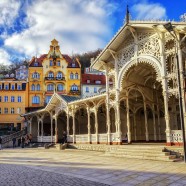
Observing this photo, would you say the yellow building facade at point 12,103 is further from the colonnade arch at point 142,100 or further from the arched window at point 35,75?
the colonnade arch at point 142,100

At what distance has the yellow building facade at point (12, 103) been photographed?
161ft

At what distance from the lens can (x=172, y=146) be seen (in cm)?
1427

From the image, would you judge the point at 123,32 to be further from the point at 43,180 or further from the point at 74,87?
the point at 74,87

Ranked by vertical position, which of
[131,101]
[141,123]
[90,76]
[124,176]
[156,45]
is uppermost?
[90,76]

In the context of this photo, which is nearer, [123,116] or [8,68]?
[123,116]

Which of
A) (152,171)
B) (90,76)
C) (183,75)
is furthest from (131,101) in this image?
(90,76)

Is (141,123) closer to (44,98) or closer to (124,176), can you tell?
(124,176)

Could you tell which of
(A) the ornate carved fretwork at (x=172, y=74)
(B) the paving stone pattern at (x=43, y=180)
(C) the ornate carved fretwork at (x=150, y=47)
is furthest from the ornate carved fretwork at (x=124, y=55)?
(B) the paving stone pattern at (x=43, y=180)

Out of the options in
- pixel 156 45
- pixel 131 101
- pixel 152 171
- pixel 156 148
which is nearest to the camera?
pixel 152 171

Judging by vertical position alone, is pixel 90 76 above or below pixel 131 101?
above

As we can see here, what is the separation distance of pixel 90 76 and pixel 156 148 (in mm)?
43972

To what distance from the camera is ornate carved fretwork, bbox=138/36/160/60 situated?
1602cm

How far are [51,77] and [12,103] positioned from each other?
891cm

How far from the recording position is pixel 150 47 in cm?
1655
